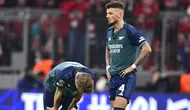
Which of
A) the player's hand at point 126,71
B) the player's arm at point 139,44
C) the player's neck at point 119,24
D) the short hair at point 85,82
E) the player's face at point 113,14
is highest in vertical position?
the player's face at point 113,14

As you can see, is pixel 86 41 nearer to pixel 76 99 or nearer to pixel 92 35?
pixel 92 35

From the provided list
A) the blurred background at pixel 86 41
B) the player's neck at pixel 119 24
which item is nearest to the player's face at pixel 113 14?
the player's neck at pixel 119 24

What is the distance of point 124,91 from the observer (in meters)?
13.4

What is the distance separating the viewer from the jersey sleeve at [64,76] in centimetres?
1249

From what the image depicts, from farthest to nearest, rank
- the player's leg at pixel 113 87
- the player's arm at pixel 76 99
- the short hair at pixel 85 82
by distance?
Answer: the player's leg at pixel 113 87, the player's arm at pixel 76 99, the short hair at pixel 85 82

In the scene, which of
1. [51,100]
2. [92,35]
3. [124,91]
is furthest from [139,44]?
[92,35]

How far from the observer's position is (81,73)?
477 inches

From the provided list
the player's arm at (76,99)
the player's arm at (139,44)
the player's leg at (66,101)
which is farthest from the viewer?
the player's arm at (139,44)

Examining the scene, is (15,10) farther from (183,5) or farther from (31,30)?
(183,5)

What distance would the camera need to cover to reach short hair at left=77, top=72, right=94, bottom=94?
11914 millimetres

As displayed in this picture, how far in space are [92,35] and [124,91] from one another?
19.0 ft

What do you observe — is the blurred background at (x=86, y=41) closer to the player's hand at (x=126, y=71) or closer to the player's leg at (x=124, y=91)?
the player's leg at (x=124, y=91)

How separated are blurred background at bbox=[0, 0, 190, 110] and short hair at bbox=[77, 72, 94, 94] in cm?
679

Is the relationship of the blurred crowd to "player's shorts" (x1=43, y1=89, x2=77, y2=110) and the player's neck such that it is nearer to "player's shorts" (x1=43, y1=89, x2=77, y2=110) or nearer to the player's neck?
the player's neck
